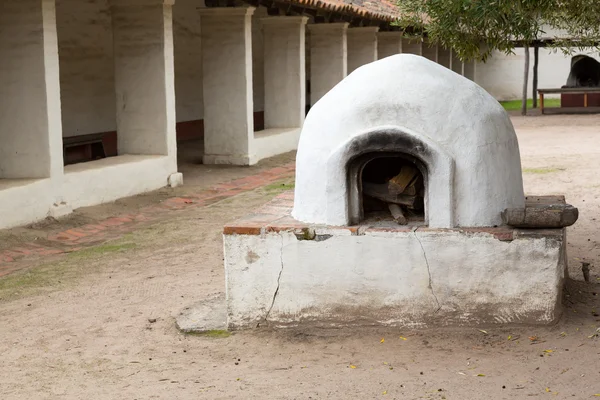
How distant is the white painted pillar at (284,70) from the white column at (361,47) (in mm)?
4207

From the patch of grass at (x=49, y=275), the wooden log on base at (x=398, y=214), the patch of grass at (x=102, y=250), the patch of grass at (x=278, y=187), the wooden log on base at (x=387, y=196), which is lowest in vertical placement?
the patch of grass at (x=278, y=187)

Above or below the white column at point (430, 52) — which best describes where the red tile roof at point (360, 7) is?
above

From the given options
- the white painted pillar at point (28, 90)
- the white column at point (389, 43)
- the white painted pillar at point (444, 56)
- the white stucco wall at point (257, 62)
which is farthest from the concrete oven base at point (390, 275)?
the white painted pillar at point (444, 56)

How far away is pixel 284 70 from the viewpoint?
1756 cm

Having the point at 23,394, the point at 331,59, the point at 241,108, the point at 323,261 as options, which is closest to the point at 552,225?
the point at 323,261

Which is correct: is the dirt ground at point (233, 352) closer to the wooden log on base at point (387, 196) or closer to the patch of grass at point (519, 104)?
the wooden log on base at point (387, 196)

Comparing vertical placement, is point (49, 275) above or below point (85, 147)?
below

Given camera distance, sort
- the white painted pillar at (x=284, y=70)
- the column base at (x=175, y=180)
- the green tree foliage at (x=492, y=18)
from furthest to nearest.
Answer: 1. the white painted pillar at (x=284, y=70)
2. the column base at (x=175, y=180)
3. the green tree foliage at (x=492, y=18)

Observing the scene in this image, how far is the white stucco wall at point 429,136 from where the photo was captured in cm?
566

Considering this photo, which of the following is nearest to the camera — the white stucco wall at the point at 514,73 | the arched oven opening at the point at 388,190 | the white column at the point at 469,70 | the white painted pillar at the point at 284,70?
the arched oven opening at the point at 388,190

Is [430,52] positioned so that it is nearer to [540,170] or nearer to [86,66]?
[540,170]

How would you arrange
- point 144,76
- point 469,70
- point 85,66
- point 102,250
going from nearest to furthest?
point 102,250, point 144,76, point 85,66, point 469,70

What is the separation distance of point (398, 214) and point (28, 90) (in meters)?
5.78

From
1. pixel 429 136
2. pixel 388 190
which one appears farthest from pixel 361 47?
pixel 429 136
